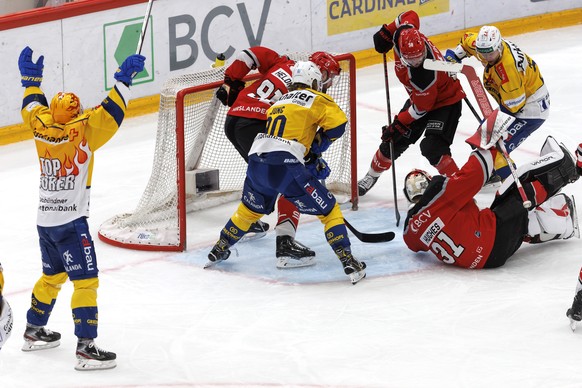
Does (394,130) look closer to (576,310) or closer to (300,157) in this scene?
(300,157)

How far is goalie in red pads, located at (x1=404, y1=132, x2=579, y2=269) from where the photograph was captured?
6.27 metres

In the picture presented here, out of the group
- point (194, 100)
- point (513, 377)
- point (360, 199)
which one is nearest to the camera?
point (513, 377)

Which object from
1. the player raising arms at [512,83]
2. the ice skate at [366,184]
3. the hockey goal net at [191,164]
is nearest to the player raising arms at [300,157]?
the hockey goal net at [191,164]

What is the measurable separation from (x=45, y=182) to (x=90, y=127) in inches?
12.2

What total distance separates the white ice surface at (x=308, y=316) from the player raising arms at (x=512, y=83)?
0.62 m

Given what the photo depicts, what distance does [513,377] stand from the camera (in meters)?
5.16

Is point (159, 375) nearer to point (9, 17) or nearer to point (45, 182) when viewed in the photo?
point (45, 182)

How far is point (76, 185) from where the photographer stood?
5289mm

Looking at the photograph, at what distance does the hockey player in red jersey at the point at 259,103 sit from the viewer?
21.8ft

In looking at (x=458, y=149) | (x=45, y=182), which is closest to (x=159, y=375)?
(x=45, y=182)

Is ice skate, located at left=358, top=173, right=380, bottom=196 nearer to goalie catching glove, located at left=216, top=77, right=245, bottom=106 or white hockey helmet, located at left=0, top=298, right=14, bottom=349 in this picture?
goalie catching glove, located at left=216, top=77, right=245, bottom=106

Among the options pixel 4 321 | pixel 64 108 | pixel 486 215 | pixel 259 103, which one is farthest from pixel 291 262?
pixel 4 321

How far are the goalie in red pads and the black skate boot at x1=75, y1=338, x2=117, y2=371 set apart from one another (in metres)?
1.86

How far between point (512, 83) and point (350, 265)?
147 centimetres
